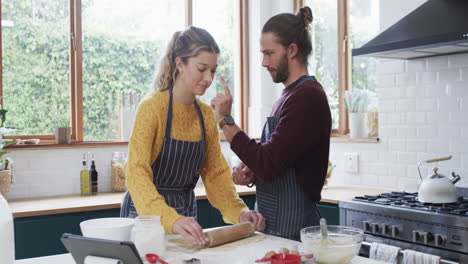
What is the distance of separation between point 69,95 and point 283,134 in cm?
245

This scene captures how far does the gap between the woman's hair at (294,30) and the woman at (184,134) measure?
308 millimetres

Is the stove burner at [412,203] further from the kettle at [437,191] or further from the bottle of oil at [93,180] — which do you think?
the bottle of oil at [93,180]

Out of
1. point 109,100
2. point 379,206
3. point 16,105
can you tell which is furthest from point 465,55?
point 16,105

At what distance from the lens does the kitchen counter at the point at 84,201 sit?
3.26m

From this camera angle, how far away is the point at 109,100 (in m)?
4.36

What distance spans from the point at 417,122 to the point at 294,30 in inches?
67.9

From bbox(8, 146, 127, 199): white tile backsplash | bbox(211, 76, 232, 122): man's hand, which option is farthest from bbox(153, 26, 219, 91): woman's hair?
bbox(8, 146, 127, 199): white tile backsplash

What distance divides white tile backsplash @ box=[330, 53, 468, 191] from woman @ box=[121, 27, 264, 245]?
5.74 feet

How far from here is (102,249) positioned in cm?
153

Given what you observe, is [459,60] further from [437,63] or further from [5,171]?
[5,171]

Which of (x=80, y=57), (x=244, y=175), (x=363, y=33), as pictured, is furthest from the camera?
(x=363, y=33)

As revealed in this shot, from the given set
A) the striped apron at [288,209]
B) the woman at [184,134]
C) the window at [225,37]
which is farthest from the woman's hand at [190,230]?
the window at [225,37]

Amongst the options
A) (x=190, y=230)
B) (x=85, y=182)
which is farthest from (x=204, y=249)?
(x=85, y=182)

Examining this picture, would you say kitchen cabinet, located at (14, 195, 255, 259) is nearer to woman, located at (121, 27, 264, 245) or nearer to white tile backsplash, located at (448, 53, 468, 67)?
woman, located at (121, 27, 264, 245)
